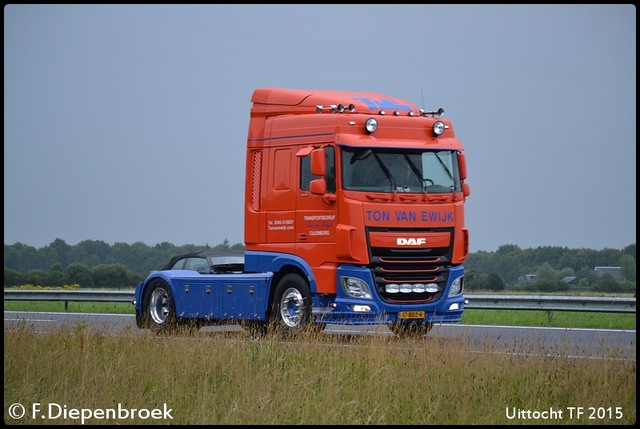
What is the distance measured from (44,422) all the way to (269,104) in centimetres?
933

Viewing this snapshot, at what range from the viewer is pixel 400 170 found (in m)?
18.2

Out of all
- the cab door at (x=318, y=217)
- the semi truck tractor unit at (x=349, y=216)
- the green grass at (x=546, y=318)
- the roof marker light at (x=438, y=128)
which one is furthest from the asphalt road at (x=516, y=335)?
the roof marker light at (x=438, y=128)

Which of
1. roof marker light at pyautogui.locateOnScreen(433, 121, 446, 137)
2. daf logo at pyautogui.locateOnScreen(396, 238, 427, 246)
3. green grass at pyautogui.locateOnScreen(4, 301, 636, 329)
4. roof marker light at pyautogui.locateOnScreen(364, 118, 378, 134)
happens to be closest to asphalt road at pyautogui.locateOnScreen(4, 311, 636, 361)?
daf logo at pyautogui.locateOnScreen(396, 238, 427, 246)

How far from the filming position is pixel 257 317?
743 inches

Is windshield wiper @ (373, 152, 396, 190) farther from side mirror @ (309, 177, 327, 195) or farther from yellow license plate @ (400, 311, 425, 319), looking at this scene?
yellow license plate @ (400, 311, 425, 319)

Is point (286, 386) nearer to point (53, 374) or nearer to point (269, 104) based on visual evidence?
point (53, 374)

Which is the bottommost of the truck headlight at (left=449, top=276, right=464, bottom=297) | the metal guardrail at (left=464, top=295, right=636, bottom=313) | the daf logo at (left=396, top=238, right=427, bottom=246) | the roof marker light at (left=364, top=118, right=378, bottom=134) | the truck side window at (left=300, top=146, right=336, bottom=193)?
the metal guardrail at (left=464, top=295, right=636, bottom=313)

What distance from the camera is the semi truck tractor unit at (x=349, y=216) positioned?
17.8 m

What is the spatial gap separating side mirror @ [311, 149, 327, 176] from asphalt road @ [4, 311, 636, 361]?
7.78 feet

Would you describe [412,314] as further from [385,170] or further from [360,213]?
[385,170]

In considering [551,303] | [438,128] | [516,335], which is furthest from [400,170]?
[551,303]

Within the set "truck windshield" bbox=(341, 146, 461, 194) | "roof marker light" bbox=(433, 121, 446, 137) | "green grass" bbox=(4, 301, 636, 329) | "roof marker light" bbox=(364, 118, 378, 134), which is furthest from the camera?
"green grass" bbox=(4, 301, 636, 329)

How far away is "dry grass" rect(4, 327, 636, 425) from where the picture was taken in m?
11.1

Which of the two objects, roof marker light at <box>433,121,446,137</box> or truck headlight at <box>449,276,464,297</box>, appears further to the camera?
roof marker light at <box>433,121,446,137</box>
